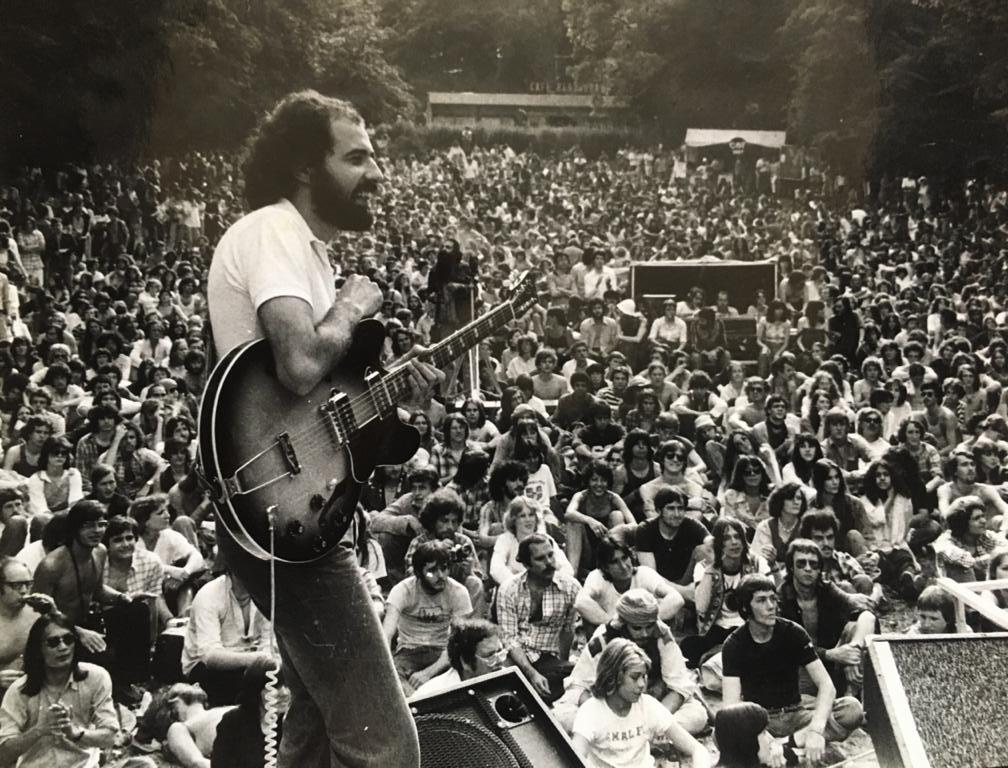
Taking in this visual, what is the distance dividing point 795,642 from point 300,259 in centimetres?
272

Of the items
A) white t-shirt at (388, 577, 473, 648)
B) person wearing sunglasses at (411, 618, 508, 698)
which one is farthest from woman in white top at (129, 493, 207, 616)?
person wearing sunglasses at (411, 618, 508, 698)

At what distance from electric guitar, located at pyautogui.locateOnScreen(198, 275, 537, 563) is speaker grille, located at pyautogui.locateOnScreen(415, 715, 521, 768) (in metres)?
0.53

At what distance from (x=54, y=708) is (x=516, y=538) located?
1782 millimetres

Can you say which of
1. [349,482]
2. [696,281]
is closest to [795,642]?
[696,281]

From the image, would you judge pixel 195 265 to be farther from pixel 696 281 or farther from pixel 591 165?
pixel 696 281

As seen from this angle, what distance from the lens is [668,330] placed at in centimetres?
485

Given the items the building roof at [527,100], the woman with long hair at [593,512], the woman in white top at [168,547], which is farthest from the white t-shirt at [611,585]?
the building roof at [527,100]

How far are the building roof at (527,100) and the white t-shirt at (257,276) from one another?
205cm

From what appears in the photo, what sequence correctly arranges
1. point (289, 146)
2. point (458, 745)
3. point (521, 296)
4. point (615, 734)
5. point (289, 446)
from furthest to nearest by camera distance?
1. point (615, 734)
2. point (521, 296)
3. point (289, 146)
4. point (458, 745)
5. point (289, 446)

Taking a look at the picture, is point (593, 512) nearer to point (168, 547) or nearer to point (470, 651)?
point (470, 651)

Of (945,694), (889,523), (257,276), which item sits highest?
(257,276)

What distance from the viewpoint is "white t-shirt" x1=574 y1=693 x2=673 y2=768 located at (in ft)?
11.3

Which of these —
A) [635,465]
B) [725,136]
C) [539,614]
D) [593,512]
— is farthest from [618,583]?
[725,136]

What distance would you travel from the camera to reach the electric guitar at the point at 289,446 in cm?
202
